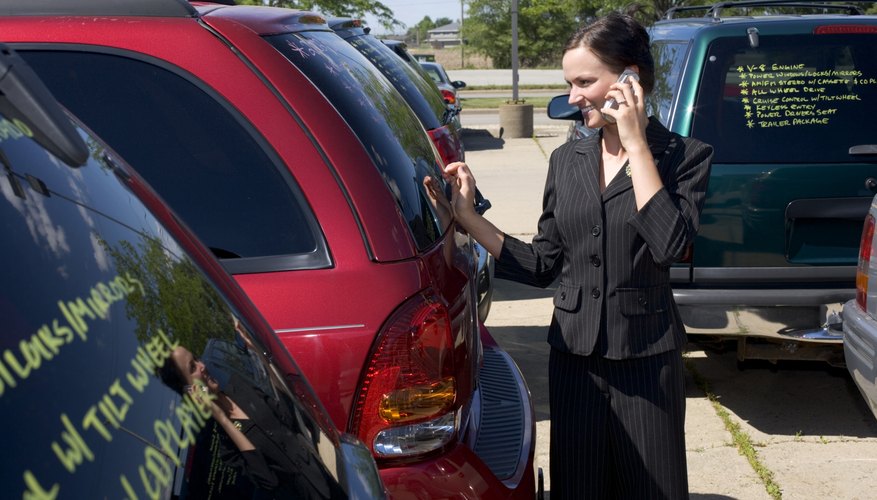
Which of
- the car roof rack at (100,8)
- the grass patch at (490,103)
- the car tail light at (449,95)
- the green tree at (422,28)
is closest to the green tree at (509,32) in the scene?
the grass patch at (490,103)

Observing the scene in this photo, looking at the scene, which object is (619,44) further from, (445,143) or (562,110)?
(562,110)

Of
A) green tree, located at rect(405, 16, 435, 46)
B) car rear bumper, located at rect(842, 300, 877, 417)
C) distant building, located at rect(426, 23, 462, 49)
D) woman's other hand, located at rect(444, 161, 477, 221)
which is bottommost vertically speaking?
green tree, located at rect(405, 16, 435, 46)

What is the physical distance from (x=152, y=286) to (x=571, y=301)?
1695mm

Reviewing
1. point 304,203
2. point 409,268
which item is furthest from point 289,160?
point 409,268

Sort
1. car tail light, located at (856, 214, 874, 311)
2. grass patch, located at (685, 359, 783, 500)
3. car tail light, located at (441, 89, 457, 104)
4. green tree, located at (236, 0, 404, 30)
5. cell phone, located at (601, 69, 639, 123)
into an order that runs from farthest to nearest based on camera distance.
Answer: green tree, located at (236, 0, 404, 30)
car tail light, located at (441, 89, 457, 104)
grass patch, located at (685, 359, 783, 500)
car tail light, located at (856, 214, 874, 311)
cell phone, located at (601, 69, 639, 123)

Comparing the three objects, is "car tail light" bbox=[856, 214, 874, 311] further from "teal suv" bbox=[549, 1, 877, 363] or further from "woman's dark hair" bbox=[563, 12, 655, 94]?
"woman's dark hair" bbox=[563, 12, 655, 94]

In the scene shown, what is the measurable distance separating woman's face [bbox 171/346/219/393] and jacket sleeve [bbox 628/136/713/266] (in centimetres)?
156

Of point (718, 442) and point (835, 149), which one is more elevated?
point (835, 149)

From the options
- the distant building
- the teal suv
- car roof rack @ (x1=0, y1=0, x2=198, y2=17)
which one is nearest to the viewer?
car roof rack @ (x1=0, y1=0, x2=198, y2=17)

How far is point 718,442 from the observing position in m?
4.98

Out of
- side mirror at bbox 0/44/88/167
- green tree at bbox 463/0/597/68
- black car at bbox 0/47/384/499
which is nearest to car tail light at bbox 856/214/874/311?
black car at bbox 0/47/384/499

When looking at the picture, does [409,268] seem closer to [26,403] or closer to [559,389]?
[559,389]

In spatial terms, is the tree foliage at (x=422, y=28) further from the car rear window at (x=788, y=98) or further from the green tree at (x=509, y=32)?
the car rear window at (x=788, y=98)

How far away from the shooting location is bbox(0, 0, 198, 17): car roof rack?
263cm
